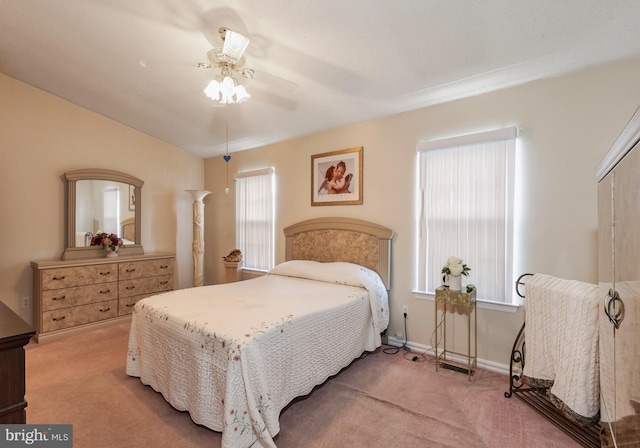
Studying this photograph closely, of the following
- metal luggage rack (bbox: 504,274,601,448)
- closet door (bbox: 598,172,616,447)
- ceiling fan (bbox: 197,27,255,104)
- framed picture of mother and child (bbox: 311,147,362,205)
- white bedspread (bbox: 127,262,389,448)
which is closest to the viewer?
closet door (bbox: 598,172,616,447)

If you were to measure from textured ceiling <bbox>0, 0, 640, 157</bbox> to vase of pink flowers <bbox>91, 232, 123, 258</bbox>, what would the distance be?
181 centimetres

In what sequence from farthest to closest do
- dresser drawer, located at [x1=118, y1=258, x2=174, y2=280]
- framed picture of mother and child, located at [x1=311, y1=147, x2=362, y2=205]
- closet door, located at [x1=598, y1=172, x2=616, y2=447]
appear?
dresser drawer, located at [x1=118, y1=258, x2=174, y2=280] < framed picture of mother and child, located at [x1=311, y1=147, x2=362, y2=205] < closet door, located at [x1=598, y1=172, x2=616, y2=447]

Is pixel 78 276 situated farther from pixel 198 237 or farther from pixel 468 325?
pixel 468 325

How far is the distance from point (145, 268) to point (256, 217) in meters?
1.74

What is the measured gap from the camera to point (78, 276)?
357 cm

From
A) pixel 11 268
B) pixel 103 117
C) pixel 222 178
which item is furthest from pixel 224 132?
pixel 11 268

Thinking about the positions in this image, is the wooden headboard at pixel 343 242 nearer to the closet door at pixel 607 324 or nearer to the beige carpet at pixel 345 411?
the beige carpet at pixel 345 411

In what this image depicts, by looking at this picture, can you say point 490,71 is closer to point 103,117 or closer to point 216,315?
point 216,315

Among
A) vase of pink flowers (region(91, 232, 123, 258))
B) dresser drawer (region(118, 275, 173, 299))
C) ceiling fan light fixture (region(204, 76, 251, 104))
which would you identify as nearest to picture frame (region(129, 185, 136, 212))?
vase of pink flowers (region(91, 232, 123, 258))

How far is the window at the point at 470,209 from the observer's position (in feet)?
8.66

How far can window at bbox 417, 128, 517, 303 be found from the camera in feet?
8.66

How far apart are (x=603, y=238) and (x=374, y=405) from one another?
5.83 ft

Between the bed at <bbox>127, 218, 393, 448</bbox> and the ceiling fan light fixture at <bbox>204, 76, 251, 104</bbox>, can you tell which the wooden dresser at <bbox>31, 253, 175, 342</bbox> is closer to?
the bed at <bbox>127, 218, 393, 448</bbox>

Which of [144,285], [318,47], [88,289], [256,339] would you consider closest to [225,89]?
[318,47]
